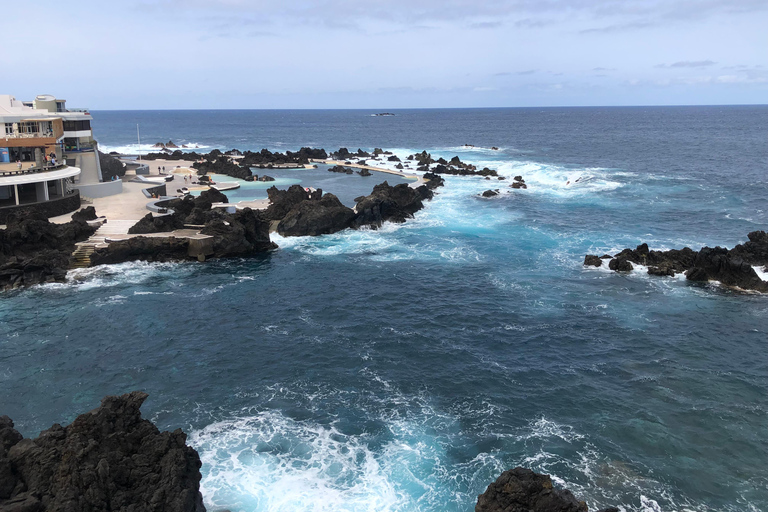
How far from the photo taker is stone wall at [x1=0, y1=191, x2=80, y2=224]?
159 feet

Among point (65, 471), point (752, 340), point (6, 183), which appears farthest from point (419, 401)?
point (6, 183)

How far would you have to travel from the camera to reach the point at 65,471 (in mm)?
16688

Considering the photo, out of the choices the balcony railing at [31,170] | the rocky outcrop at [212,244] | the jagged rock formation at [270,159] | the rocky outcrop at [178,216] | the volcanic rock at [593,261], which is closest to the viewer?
the rocky outcrop at [212,244]

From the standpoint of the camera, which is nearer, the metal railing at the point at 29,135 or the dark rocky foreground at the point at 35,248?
the dark rocky foreground at the point at 35,248

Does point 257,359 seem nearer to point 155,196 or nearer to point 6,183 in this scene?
point 6,183

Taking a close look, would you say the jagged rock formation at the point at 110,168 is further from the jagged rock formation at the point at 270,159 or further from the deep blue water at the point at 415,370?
the deep blue water at the point at 415,370

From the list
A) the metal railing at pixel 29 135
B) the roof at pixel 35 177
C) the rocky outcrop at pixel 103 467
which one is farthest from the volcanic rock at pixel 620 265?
the metal railing at pixel 29 135

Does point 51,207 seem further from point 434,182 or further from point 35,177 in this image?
point 434,182

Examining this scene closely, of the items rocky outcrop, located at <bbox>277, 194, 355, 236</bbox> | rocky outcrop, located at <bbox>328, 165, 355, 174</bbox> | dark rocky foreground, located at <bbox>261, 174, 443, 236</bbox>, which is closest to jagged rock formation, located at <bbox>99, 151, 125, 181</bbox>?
dark rocky foreground, located at <bbox>261, 174, 443, 236</bbox>

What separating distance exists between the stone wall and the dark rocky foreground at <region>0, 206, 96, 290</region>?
10.1 feet

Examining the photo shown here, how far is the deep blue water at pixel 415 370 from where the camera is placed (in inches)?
870

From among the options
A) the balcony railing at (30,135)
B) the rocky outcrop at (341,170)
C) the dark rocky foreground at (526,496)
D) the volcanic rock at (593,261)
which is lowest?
the dark rocky foreground at (526,496)

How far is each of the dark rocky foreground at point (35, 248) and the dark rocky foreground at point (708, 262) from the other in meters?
41.8

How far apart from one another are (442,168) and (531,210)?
3348 centimetres
